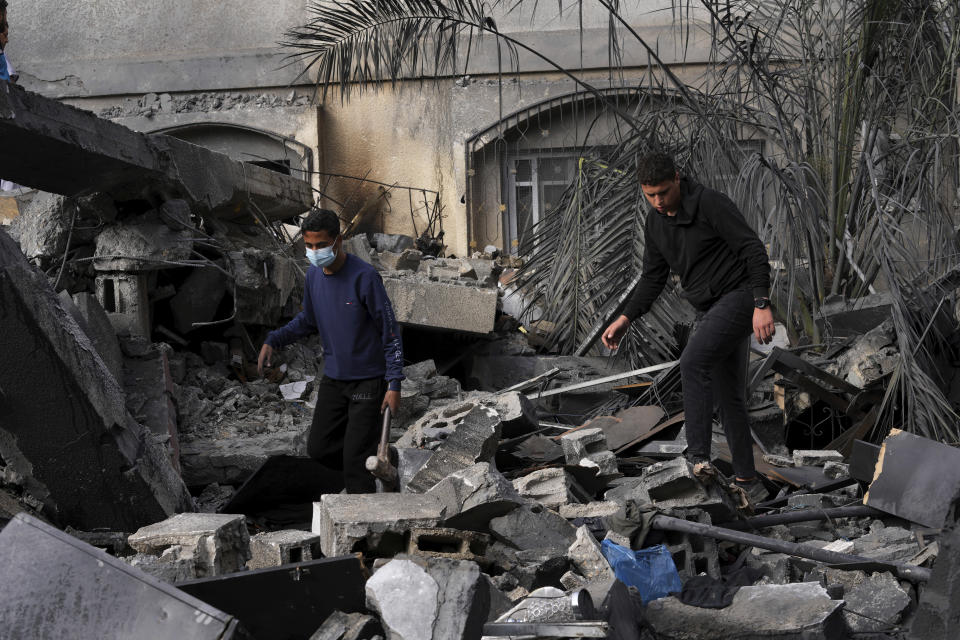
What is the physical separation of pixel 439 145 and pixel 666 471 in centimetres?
818

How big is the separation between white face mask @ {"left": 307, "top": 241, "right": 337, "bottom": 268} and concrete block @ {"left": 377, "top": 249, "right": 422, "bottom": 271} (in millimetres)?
4944

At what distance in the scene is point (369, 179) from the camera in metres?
11.9

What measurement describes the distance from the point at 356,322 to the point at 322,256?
0.34 metres

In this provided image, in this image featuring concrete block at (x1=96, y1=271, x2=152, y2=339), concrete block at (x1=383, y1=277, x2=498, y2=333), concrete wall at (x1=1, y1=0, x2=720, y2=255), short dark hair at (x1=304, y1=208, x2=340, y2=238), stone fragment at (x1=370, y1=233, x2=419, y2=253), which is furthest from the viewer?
concrete wall at (x1=1, y1=0, x2=720, y2=255)

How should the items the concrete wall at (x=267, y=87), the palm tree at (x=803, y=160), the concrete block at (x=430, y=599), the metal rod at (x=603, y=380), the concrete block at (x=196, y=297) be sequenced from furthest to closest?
the concrete wall at (x=267, y=87) < the concrete block at (x=196, y=297) < the metal rod at (x=603, y=380) < the palm tree at (x=803, y=160) < the concrete block at (x=430, y=599)

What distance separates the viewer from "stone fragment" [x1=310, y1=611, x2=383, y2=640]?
285 centimetres

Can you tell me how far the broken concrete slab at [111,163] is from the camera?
16.3 feet

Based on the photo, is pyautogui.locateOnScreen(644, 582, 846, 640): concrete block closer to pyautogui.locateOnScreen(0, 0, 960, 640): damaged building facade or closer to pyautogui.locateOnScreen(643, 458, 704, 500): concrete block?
pyautogui.locateOnScreen(0, 0, 960, 640): damaged building facade

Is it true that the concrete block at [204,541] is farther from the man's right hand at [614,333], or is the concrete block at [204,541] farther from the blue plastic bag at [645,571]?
the man's right hand at [614,333]

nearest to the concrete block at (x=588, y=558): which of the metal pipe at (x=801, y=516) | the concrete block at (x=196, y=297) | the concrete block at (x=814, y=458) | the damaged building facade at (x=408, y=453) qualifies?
the damaged building facade at (x=408, y=453)

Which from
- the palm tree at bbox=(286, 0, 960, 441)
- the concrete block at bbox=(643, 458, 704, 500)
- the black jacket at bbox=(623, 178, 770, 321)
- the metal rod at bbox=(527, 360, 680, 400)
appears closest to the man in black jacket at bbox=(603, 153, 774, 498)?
the black jacket at bbox=(623, 178, 770, 321)

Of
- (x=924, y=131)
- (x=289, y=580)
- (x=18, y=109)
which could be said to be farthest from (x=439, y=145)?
(x=289, y=580)

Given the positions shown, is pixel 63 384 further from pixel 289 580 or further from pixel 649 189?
pixel 649 189

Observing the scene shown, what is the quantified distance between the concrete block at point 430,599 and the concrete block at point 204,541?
90 centimetres
